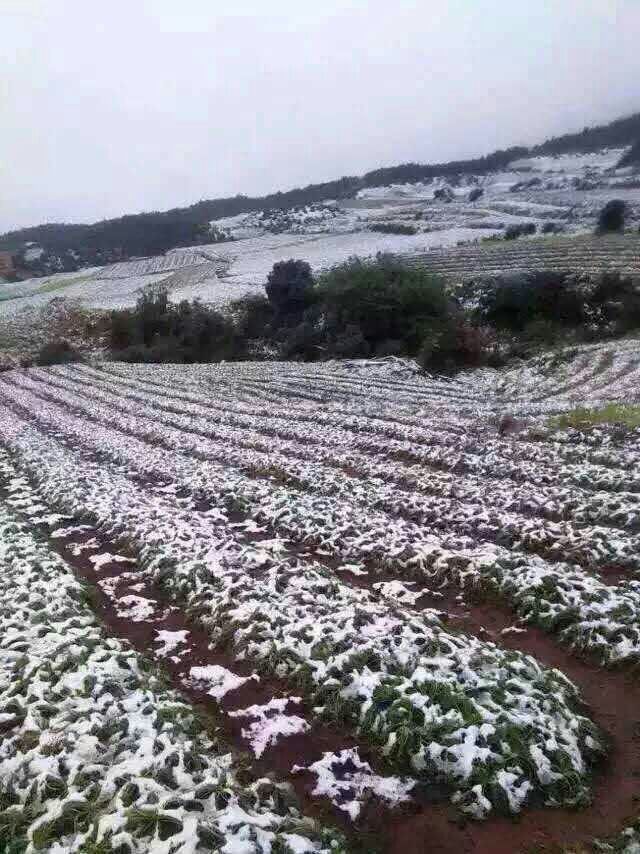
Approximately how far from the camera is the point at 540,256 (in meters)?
78.5

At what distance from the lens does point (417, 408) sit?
1299 inches

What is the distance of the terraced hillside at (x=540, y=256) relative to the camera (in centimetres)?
6819

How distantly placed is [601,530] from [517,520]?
1.79m

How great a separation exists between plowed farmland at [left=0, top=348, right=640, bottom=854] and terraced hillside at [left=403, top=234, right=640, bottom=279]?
53091mm

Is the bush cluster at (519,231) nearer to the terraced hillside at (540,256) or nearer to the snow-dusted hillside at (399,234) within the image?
the snow-dusted hillside at (399,234)

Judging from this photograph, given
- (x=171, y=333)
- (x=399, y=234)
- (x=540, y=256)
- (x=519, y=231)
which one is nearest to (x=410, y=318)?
(x=171, y=333)

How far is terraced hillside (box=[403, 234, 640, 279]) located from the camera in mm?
68188

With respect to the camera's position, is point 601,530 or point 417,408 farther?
point 417,408

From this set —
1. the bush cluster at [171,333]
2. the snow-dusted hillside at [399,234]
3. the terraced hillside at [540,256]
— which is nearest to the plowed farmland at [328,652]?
the bush cluster at [171,333]

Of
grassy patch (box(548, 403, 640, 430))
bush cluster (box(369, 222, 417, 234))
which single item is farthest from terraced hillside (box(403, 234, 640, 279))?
grassy patch (box(548, 403, 640, 430))

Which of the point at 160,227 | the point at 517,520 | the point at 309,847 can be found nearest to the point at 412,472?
the point at 517,520

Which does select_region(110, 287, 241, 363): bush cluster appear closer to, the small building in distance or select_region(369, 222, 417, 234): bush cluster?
select_region(369, 222, 417, 234): bush cluster

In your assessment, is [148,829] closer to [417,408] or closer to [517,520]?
[517,520]

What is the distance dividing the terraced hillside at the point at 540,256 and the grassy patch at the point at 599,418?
4360cm
